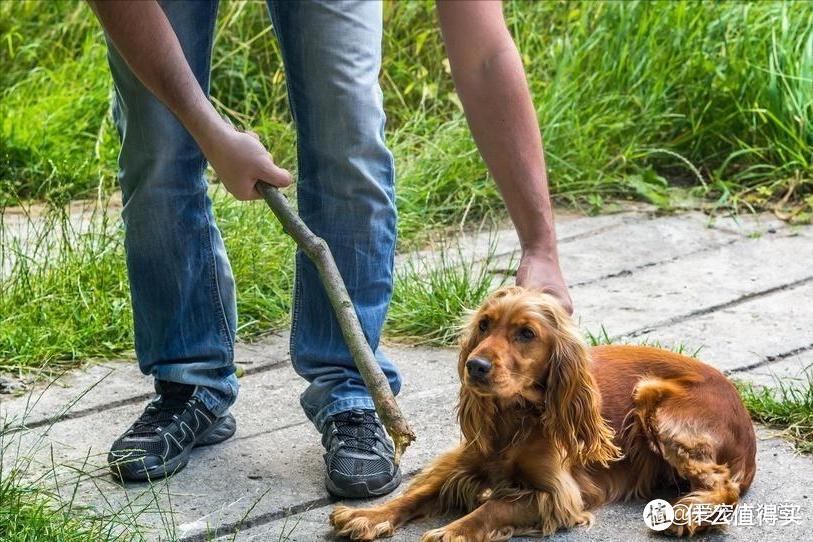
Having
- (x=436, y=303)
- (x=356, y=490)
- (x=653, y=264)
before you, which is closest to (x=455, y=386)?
(x=436, y=303)

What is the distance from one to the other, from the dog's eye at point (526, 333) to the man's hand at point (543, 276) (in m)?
0.12

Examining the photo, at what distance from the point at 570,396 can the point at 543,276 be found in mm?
272

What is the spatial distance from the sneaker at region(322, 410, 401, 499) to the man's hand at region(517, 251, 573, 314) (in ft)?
1.90

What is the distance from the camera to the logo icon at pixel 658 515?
2959mm

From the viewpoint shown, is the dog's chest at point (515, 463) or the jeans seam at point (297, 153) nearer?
the dog's chest at point (515, 463)

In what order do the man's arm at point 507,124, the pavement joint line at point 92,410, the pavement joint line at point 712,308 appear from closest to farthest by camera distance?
the man's arm at point 507,124 → the pavement joint line at point 92,410 → the pavement joint line at point 712,308

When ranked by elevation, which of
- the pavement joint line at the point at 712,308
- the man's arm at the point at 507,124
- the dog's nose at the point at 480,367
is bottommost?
the pavement joint line at the point at 712,308

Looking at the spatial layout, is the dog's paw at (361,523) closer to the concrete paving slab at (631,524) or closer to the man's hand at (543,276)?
the concrete paving slab at (631,524)

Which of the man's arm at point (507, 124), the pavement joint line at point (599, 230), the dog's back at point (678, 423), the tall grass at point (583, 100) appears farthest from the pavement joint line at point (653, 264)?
the man's arm at point (507, 124)

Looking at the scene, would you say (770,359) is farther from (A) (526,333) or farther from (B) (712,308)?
(A) (526,333)

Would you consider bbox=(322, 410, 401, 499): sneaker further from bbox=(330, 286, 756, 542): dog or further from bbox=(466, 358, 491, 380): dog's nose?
bbox=(466, 358, 491, 380): dog's nose

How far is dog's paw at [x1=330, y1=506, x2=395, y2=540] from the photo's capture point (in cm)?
292

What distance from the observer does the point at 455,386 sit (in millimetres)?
3867

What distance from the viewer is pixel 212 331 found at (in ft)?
11.2
